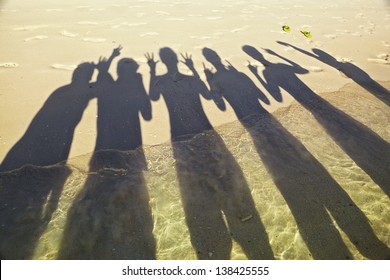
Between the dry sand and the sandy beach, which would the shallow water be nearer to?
the sandy beach

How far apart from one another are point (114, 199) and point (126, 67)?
15.3ft

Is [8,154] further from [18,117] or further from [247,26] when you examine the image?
[247,26]

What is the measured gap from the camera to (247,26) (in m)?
11.4

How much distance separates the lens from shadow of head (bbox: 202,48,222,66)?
8.30 metres

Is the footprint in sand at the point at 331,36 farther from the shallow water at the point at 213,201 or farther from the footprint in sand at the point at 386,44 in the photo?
the shallow water at the point at 213,201

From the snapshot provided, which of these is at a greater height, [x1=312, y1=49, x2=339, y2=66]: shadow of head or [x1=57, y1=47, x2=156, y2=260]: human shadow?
[x1=312, y1=49, x2=339, y2=66]: shadow of head

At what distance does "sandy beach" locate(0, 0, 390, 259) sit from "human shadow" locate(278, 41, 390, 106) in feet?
0.17

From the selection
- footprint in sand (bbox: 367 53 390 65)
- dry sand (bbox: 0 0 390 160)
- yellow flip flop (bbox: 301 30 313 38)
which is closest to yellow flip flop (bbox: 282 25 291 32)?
dry sand (bbox: 0 0 390 160)

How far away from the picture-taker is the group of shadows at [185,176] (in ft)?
11.9

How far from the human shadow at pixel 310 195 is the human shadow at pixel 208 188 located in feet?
2.03

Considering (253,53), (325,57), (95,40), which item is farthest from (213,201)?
(95,40)

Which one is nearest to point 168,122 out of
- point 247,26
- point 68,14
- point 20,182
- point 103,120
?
point 103,120

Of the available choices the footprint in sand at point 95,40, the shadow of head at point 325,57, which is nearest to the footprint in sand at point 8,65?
the footprint in sand at point 95,40

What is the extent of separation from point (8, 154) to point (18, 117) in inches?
43.3
